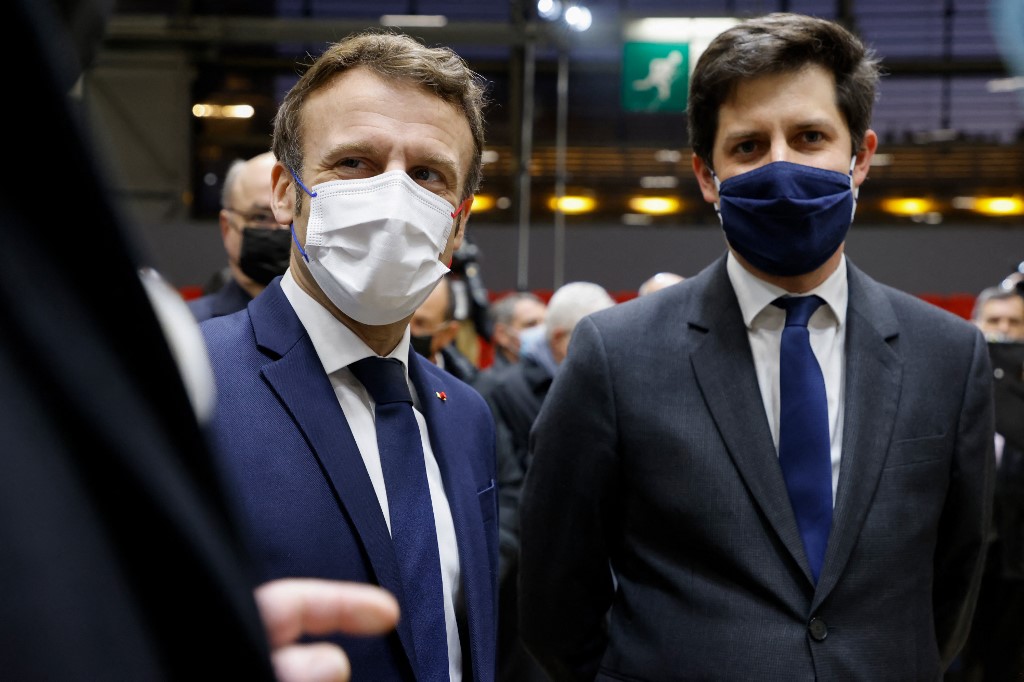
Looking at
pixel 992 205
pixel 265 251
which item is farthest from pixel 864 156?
pixel 992 205

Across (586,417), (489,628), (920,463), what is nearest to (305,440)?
(489,628)

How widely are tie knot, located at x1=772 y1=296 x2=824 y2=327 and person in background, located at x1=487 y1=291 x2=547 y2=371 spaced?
401 cm

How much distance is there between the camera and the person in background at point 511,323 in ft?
19.8

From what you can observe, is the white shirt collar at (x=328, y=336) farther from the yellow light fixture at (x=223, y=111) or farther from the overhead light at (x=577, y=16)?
the yellow light fixture at (x=223, y=111)

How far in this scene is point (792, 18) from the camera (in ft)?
6.51

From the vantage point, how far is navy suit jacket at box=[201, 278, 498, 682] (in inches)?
50.9

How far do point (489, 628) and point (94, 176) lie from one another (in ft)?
4.42

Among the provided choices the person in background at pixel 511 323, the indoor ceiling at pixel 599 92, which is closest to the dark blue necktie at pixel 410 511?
the person in background at pixel 511 323

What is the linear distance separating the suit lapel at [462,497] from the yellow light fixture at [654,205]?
11.2 metres

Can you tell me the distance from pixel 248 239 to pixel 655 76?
6246mm

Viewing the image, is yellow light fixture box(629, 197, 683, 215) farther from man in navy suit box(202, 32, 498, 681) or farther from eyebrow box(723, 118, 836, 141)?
man in navy suit box(202, 32, 498, 681)

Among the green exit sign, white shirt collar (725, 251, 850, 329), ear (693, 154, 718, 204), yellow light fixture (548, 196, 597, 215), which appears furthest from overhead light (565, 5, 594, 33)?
white shirt collar (725, 251, 850, 329)

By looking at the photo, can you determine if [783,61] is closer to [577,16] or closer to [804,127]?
[804,127]

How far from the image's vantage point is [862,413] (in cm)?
184
